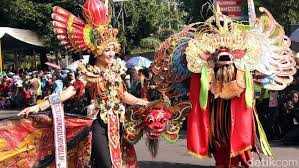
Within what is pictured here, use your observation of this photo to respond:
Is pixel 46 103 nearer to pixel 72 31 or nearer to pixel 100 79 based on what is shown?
pixel 100 79

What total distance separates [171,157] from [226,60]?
141 inches

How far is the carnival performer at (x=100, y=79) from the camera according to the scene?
21.1 feet

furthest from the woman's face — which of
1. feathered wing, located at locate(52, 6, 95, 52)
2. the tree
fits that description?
the tree

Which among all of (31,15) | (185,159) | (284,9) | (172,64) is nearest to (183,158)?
(185,159)

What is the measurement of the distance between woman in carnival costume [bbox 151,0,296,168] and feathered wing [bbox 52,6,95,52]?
3.94 ft

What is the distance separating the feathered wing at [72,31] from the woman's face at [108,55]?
18 centimetres

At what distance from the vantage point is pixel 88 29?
6.65 metres

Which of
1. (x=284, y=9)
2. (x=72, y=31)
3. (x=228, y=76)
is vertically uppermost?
(x=284, y=9)

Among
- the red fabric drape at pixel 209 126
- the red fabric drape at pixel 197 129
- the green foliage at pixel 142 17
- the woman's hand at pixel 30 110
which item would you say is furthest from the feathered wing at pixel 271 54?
the green foliage at pixel 142 17

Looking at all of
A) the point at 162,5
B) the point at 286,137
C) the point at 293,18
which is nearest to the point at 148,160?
the point at 286,137

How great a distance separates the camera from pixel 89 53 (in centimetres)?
663

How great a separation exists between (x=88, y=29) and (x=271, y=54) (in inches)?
85.6

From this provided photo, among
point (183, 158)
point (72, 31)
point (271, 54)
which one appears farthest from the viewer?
point (183, 158)

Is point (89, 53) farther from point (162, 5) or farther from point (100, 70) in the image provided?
point (162, 5)
